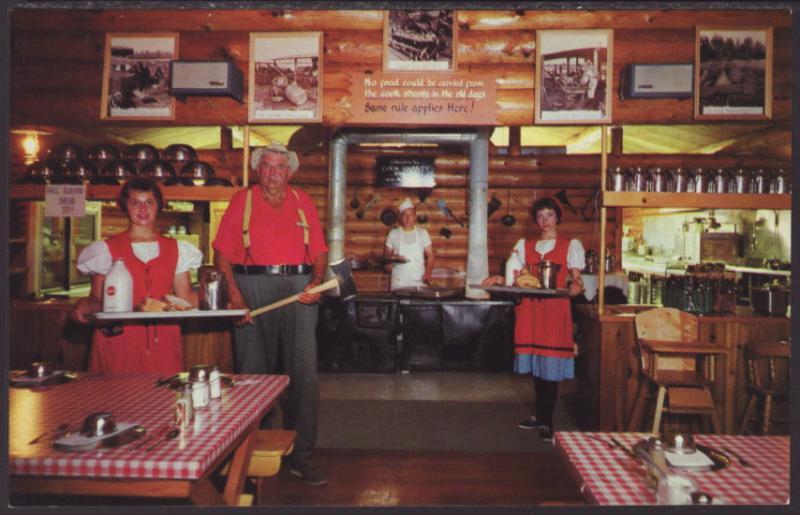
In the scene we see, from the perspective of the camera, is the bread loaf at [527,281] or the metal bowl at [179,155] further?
the metal bowl at [179,155]

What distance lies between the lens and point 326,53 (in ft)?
18.0

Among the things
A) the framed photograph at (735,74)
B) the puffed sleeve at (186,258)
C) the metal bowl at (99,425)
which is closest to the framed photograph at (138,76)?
the puffed sleeve at (186,258)

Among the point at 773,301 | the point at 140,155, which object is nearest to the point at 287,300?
the point at 140,155

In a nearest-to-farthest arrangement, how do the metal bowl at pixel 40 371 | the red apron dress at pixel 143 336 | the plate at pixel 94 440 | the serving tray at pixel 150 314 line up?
the plate at pixel 94 440, the metal bowl at pixel 40 371, the serving tray at pixel 150 314, the red apron dress at pixel 143 336

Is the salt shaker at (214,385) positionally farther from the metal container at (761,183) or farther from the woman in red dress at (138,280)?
the metal container at (761,183)

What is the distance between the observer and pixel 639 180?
5.58 metres

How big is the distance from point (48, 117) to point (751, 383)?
7.40 metres

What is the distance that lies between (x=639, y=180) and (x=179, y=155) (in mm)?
5091

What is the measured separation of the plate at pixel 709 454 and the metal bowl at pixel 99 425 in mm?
2154

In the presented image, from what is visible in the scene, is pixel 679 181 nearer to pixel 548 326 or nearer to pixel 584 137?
pixel 548 326

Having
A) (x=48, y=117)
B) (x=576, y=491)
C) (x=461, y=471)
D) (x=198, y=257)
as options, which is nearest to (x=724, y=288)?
(x=576, y=491)

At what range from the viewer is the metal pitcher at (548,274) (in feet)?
16.9

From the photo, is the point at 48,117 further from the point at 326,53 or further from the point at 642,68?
the point at 642,68

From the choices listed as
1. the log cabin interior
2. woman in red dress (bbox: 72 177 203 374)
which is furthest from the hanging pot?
woman in red dress (bbox: 72 177 203 374)
